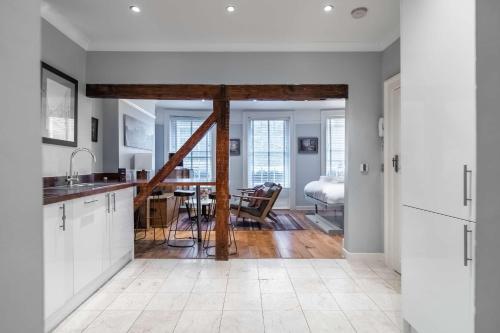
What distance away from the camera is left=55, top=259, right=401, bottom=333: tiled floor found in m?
2.20

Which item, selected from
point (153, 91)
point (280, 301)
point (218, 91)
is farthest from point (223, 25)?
point (280, 301)

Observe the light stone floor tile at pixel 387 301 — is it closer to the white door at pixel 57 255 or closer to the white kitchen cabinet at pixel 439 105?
the white kitchen cabinet at pixel 439 105

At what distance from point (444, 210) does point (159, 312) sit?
2142 mm

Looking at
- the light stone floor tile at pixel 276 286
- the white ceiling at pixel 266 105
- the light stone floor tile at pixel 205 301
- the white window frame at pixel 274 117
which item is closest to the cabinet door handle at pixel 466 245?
the light stone floor tile at pixel 276 286

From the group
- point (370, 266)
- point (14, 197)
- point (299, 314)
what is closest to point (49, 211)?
point (14, 197)

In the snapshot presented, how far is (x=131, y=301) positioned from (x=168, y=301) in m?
0.32

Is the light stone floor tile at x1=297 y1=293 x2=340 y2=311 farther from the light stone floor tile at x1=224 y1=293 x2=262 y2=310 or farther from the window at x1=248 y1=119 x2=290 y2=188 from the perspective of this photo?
the window at x1=248 y1=119 x2=290 y2=188

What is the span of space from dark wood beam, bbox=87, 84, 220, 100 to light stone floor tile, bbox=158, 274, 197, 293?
208cm

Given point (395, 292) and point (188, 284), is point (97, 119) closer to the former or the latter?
point (188, 284)

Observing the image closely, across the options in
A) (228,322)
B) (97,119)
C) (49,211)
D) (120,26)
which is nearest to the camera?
(49,211)

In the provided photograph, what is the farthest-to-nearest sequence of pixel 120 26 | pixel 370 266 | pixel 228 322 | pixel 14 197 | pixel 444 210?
pixel 370 266 → pixel 120 26 → pixel 228 322 → pixel 444 210 → pixel 14 197

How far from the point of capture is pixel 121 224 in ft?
10.8

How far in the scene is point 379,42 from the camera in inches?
141

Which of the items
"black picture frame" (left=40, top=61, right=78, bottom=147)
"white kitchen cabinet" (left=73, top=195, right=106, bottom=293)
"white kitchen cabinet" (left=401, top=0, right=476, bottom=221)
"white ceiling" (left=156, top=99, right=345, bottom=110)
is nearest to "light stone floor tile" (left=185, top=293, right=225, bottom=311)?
"white kitchen cabinet" (left=73, top=195, right=106, bottom=293)
